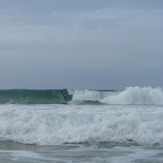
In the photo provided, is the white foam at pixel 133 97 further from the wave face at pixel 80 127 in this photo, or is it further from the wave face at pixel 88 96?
the wave face at pixel 80 127

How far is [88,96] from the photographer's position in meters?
28.1

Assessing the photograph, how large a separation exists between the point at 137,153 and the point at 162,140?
6.83ft

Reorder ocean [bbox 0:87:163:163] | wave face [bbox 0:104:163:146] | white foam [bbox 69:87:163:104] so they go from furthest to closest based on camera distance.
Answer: white foam [bbox 69:87:163:104] < wave face [bbox 0:104:163:146] < ocean [bbox 0:87:163:163]

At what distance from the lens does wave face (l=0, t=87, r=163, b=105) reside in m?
25.1

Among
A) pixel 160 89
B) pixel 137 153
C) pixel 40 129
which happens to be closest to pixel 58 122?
pixel 40 129

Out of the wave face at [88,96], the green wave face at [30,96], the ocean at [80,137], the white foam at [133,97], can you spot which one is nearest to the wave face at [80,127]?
the ocean at [80,137]

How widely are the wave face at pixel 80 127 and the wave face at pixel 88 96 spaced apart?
10.5 m

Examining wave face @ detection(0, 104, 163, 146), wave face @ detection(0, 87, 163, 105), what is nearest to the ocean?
wave face @ detection(0, 104, 163, 146)

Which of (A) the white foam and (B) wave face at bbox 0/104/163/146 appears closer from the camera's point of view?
(B) wave face at bbox 0/104/163/146

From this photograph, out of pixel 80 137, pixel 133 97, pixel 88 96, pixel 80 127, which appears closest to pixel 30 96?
pixel 88 96

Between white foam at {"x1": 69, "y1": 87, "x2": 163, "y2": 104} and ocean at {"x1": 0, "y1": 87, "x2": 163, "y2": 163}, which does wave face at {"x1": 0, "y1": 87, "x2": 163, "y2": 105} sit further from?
ocean at {"x1": 0, "y1": 87, "x2": 163, "y2": 163}

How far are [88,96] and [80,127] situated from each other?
1597 cm

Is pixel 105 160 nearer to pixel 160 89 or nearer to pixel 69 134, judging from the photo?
pixel 69 134

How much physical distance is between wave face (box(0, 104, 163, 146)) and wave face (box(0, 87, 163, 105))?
412 inches
